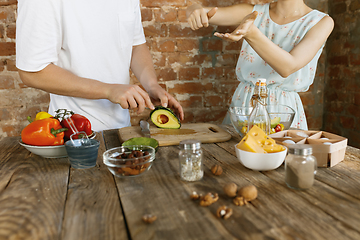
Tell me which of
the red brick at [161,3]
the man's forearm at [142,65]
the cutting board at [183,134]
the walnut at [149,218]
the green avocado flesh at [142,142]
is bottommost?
the walnut at [149,218]

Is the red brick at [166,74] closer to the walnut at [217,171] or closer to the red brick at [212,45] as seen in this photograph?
the red brick at [212,45]

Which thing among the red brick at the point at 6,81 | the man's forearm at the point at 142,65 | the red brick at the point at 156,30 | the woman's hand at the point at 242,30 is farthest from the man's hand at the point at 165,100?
the red brick at the point at 6,81

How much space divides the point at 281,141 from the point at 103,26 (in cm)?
108

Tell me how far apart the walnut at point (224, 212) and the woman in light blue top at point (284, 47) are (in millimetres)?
1123

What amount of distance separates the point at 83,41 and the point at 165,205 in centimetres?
111

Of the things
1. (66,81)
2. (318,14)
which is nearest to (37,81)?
(66,81)

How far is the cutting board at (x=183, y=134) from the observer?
4.07 ft

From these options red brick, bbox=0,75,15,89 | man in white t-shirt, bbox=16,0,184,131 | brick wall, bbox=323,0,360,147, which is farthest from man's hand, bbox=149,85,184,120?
brick wall, bbox=323,0,360,147

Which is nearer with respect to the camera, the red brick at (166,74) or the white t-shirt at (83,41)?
the white t-shirt at (83,41)

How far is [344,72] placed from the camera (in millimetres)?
2443

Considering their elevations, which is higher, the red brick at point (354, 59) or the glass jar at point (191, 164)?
the red brick at point (354, 59)

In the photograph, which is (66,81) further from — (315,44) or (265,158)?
(315,44)

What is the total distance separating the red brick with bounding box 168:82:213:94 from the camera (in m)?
2.37

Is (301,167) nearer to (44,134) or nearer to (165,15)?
(44,134)
